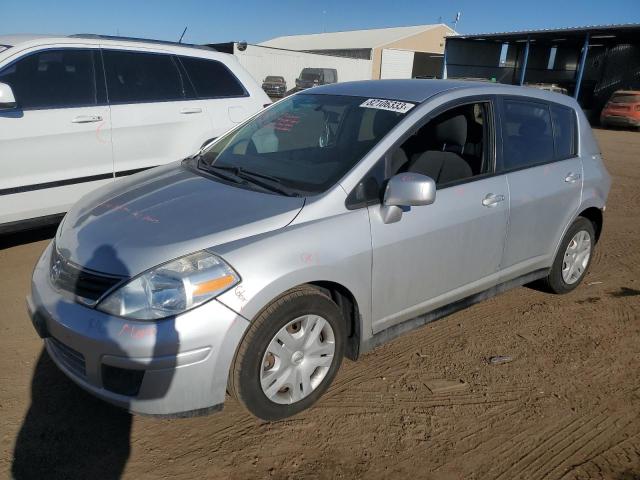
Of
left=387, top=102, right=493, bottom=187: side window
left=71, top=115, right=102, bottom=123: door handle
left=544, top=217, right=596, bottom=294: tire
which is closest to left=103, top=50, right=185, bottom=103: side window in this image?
left=71, top=115, right=102, bottom=123: door handle

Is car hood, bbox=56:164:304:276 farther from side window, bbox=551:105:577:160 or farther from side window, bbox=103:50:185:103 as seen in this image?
side window, bbox=551:105:577:160

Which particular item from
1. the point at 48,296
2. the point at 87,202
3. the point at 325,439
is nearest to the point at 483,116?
the point at 325,439

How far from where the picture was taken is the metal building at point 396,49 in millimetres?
46719

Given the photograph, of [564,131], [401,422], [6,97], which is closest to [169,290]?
[401,422]

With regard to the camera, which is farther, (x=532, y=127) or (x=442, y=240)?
(x=532, y=127)

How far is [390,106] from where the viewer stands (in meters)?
3.23

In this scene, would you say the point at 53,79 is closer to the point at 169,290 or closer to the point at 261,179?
the point at 261,179

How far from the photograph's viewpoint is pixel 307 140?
3.47 meters

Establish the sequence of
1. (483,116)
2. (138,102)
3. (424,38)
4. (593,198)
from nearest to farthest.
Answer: (483,116) < (593,198) < (138,102) < (424,38)

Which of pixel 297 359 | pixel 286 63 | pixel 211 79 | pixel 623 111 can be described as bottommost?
pixel 623 111

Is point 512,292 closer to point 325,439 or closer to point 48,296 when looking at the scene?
point 325,439

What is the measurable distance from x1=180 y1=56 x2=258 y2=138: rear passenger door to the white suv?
0.01m

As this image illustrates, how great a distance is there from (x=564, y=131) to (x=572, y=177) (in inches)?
15.6

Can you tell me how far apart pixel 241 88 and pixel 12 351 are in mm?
3809
